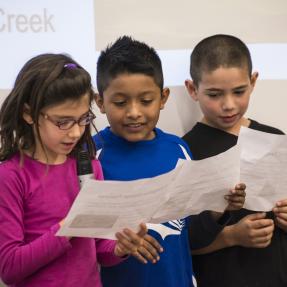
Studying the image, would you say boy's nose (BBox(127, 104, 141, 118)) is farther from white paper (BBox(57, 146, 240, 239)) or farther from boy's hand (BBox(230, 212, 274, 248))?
boy's hand (BBox(230, 212, 274, 248))

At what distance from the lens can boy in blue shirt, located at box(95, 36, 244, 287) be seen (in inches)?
43.3

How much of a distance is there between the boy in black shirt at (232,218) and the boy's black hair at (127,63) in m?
0.22

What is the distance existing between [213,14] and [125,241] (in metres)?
0.89

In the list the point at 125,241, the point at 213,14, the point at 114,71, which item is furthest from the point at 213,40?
the point at 125,241

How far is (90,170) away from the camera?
0.99m

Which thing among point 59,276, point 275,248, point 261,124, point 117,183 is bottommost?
point 275,248

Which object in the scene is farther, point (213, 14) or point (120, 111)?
point (213, 14)

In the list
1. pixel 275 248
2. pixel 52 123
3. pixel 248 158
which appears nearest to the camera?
pixel 52 123

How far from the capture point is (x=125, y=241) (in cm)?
91

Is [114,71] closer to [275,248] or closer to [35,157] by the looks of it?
[35,157]

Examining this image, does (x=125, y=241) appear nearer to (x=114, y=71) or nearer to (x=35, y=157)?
(x=35, y=157)

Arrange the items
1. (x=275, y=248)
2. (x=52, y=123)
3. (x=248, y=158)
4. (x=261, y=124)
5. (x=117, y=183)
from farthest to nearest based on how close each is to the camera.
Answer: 1. (x=261, y=124)
2. (x=275, y=248)
3. (x=248, y=158)
4. (x=52, y=123)
5. (x=117, y=183)

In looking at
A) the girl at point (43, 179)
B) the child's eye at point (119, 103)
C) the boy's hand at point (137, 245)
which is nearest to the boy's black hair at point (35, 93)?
the girl at point (43, 179)

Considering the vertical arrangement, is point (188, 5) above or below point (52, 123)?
above
